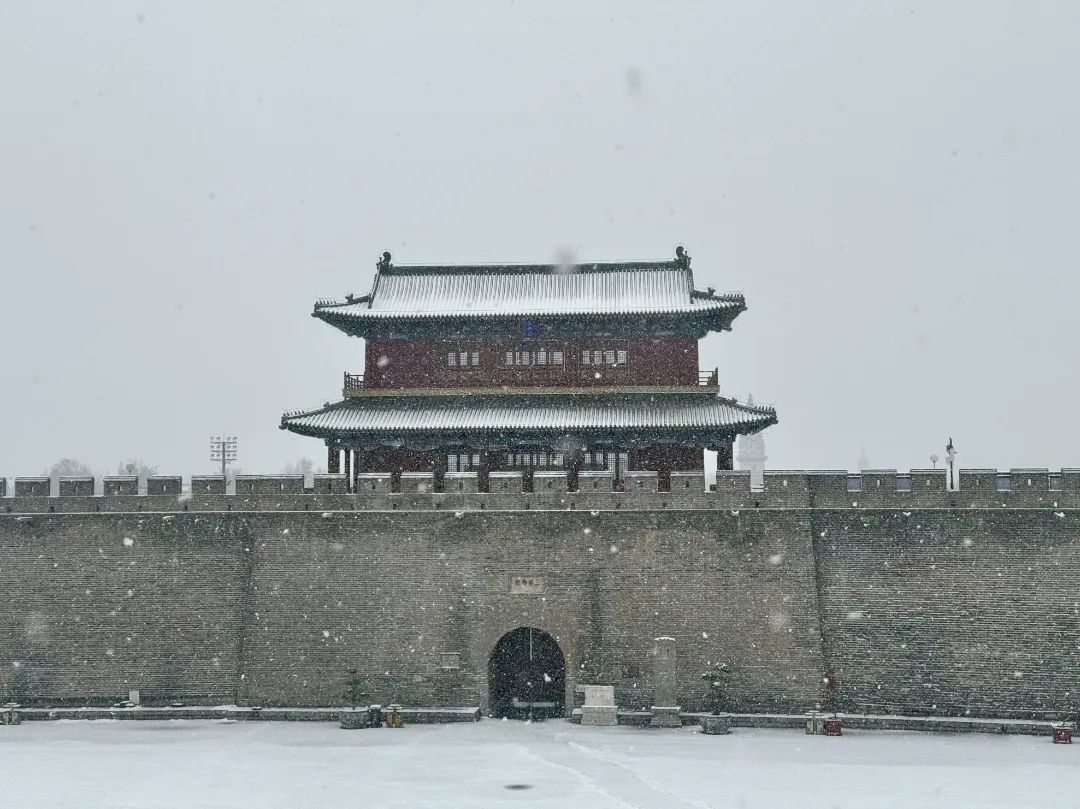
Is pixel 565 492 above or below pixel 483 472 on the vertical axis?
below

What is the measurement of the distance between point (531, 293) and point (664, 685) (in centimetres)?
1076

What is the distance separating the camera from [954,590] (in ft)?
80.0

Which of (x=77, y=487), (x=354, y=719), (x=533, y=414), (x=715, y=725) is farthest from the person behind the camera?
(x=533, y=414)

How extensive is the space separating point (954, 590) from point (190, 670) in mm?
16704

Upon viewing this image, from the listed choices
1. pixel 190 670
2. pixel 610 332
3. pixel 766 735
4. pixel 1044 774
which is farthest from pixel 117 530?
pixel 1044 774

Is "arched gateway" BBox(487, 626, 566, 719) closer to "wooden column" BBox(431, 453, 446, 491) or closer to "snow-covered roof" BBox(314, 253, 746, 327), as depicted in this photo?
"wooden column" BBox(431, 453, 446, 491)

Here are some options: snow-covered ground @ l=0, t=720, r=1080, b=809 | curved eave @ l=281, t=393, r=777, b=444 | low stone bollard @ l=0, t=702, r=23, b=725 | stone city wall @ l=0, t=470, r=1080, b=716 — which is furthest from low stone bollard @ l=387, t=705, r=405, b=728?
low stone bollard @ l=0, t=702, r=23, b=725

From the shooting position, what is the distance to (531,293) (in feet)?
97.2

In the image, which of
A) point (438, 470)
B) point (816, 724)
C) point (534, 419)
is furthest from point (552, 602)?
point (816, 724)

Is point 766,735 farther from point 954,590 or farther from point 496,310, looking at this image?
point 496,310

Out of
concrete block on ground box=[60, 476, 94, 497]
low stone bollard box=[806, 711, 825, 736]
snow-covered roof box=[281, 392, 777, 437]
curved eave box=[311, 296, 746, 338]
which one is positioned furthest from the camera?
curved eave box=[311, 296, 746, 338]

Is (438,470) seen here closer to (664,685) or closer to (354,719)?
(354,719)

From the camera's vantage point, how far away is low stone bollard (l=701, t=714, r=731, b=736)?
75.8 feet

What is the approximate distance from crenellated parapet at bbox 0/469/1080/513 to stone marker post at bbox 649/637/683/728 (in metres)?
3.05
